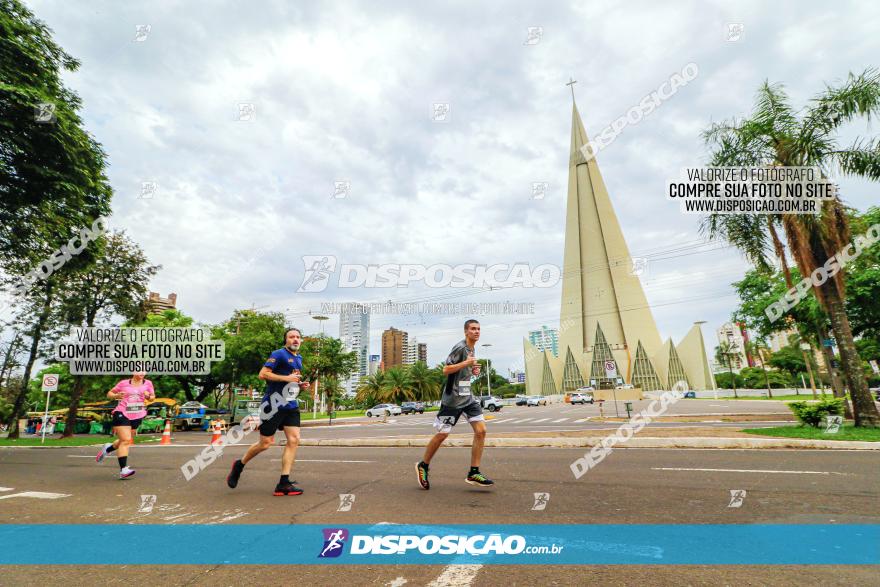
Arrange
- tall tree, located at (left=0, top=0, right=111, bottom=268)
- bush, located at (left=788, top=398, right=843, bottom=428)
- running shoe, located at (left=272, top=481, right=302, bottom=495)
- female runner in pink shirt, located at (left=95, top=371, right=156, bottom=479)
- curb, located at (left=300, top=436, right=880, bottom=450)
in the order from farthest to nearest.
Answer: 1. bush, located at (left=788, top=398, right=843, bottom=428)
2. tall tree, located at (left=0, top=0, right=111, bottom=268)
3. curb, located at (left=300, top=436, right=880, bottom=450)
4. female runner in pink shirt, located at (left=95, top=371, right=156, bottom=479)
5. running shoe, located at (left=272, top=481, right=302, bottom=495)

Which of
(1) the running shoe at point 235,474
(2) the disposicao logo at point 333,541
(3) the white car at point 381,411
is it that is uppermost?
(1) the running shoe at point 235,474

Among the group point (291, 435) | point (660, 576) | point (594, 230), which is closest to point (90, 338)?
point (291, 435)

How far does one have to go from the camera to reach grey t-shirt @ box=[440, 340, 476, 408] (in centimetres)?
539

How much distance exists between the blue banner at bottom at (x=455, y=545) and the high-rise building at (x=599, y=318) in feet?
259

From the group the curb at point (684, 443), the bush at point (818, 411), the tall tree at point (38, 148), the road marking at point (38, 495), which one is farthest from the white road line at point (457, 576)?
the bush at point (818, 411)

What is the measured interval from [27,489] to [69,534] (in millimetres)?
3683

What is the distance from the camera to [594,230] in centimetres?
8469

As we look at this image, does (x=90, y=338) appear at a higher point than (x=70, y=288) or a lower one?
lower

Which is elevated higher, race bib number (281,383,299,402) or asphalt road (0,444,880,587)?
race bib number (281,383,299,402)

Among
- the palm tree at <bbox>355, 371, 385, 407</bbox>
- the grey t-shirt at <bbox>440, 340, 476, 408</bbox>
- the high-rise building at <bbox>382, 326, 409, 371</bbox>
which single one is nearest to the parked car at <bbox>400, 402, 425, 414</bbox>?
the palm tree at <bbox>355, 371, 385, 407</bbox>

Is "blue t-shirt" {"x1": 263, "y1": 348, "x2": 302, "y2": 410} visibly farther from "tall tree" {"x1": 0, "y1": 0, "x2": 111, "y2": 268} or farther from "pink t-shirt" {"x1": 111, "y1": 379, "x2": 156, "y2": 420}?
"tall tree" {"x1": 0, "y1": 0, "x2": 111, "y2": 268}

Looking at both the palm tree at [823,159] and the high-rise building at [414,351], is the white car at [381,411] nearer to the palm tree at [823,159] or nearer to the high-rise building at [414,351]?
the palm tree at [823,159]

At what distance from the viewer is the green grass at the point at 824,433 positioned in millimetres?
9469

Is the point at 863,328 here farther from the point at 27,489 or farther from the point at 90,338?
the point at 90,338
